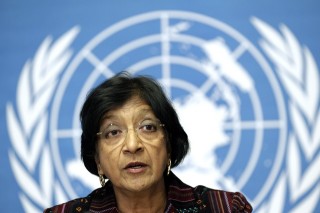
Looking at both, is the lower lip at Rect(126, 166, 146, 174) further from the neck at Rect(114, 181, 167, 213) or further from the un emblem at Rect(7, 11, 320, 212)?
the un emblem at Rect(7, 11, 320, 212)

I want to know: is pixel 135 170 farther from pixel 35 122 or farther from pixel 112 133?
pixel 35 122

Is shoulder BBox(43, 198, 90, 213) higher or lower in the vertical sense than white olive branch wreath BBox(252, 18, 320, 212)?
lower

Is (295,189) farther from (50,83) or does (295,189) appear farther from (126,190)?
(50,83)

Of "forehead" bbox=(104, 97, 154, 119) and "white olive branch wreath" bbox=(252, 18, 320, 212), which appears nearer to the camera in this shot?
"forehead" bbox=(104, 97, 154, 119)

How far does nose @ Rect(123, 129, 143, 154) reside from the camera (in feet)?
5.43

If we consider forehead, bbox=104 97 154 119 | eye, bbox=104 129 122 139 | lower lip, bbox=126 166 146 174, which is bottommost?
lower lip, bbox=126 166 146 174

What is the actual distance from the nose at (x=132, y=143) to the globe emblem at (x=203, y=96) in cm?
92

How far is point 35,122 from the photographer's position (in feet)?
8.77

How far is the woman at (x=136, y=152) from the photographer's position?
170cm

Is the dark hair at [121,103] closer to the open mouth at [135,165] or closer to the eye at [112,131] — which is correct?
the eye at [112,131]

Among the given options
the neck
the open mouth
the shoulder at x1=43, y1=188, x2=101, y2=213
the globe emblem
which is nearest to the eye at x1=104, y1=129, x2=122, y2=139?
the open mouth

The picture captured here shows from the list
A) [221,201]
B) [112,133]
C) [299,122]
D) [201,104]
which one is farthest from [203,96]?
[112,133]

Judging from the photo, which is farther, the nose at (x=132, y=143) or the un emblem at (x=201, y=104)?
the un emblem at (x=201, y=104)

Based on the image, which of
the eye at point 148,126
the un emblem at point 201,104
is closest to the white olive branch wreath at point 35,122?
the un emblem at point 201,104
